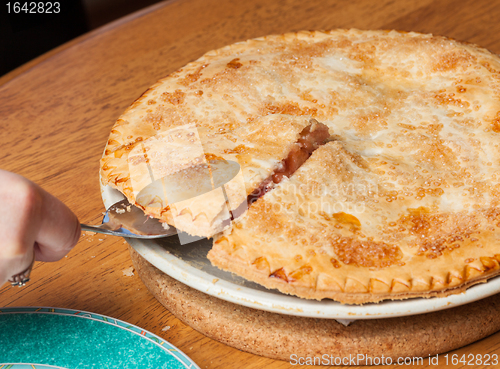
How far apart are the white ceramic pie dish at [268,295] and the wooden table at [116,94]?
139mm

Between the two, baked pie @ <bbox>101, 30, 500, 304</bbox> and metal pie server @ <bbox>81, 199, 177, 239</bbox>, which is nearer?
baked pie @ <bbox>101, 30, 500, 304</bbox>

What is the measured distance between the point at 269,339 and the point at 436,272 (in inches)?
12.2

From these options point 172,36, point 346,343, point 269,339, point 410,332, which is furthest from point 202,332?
point 172,36

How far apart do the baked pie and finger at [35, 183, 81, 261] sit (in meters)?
0.15

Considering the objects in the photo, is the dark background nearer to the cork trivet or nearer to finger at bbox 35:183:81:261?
finger at bbox 35:183:81:261

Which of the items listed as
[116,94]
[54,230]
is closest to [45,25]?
[116,94]

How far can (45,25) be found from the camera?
305 cm

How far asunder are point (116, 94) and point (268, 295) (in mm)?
1155

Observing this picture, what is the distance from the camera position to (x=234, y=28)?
2.04 m

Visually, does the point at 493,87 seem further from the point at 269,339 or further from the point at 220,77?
the point at 269,339

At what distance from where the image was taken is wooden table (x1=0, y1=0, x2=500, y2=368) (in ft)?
3.48

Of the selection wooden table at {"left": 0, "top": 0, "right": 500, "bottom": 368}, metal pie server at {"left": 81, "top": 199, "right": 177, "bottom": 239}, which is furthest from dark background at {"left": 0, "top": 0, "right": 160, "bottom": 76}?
metal pie server at {"left": 81, "top": 199, "right": 177, "bottom": 239}

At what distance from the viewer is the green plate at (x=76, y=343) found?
88 cm

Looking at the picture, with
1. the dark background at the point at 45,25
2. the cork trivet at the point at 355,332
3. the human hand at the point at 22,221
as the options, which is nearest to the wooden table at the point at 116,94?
the cork trivet at the point at 355,332
